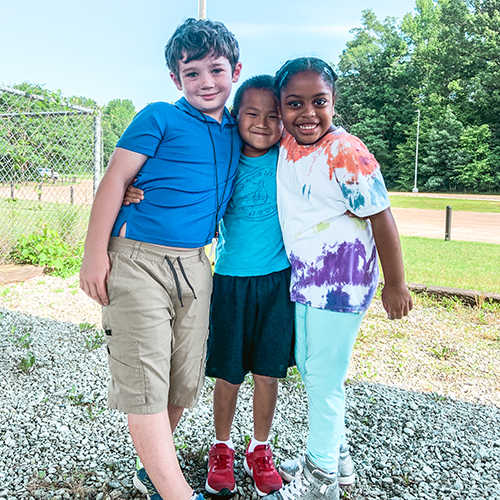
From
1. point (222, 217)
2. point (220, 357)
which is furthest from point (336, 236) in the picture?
point (220, 357)

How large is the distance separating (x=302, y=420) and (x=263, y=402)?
27.6 inches

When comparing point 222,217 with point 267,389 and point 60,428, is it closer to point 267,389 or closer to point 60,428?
point 267,389

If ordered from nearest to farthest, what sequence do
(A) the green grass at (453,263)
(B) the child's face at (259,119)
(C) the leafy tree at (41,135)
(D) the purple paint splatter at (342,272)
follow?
1. (D) the purple paint splatter at (342,272)
2. (B) the child's face at (259,119)
3. (A) the green grass at (453,263)
4. (C) the leafy tree at (41,135)

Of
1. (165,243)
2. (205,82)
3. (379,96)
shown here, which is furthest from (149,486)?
(379,96)

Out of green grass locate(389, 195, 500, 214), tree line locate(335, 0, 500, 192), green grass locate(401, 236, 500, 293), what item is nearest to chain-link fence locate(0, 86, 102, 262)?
green grass locate(401, 236, 500, 293)

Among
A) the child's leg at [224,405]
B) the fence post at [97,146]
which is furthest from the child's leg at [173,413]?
the fence post at [97,146]

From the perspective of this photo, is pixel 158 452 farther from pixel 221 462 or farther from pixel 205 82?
pixel 205 82

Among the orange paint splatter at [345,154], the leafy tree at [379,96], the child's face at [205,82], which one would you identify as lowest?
the orange paint splatter at [345,154]

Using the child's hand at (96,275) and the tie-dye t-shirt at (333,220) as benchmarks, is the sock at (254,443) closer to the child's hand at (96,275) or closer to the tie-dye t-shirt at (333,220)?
the tie-dye t-shirt at (333,220)

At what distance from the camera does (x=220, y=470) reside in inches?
75.6

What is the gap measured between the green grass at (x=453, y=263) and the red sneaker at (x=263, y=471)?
400 centimetres

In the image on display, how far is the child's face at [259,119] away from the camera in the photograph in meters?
1.78

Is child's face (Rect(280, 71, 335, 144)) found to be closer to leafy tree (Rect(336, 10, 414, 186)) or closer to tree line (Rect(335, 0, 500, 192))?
tree line (Rect(335, 0, 500, 192))

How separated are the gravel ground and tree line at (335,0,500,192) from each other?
30464 mm
